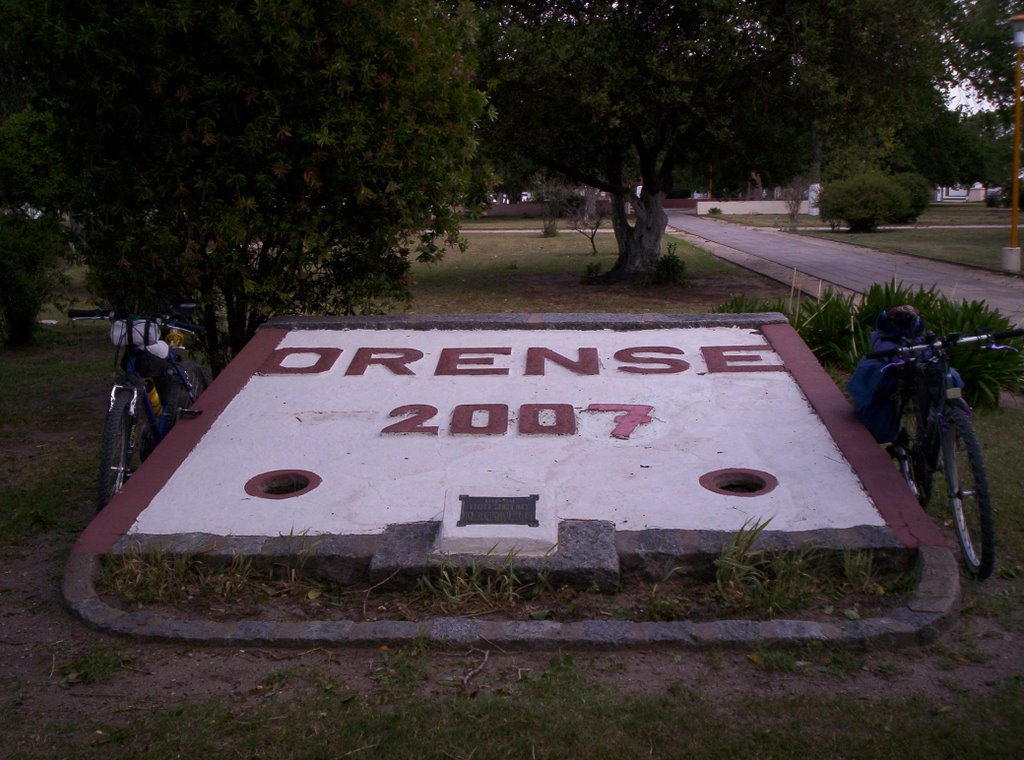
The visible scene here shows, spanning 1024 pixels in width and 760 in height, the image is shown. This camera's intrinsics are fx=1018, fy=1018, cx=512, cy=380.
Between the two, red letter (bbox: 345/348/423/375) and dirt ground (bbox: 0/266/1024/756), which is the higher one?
red letter (bbox: 345/348/423/375)

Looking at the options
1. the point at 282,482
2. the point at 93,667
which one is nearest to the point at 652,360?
the point at 282,482

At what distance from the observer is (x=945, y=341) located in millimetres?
4898

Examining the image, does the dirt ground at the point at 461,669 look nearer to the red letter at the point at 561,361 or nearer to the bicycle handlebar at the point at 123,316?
the bicycle handlebar at the point at 123,316

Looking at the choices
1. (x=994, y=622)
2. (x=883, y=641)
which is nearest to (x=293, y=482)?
(x=883, y=641)

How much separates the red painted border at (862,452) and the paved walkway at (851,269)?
4570mm

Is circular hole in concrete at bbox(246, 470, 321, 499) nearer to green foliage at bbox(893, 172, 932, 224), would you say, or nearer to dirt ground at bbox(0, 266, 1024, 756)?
dirt ground at bbox(0, 266, 1024, 756)

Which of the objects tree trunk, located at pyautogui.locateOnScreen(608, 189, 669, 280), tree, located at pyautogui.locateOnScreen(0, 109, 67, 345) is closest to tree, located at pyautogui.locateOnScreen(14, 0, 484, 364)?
tree, located at pyautogui.locateOnScreen(0, 109, 67, 345)

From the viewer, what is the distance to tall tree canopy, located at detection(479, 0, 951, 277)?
15430 mm

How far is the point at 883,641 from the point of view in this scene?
13.5 ft

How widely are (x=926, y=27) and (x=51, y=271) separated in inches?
521

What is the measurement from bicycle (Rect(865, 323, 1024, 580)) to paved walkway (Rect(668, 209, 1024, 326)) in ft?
18.5

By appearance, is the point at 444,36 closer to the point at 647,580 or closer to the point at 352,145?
the point at 352,145

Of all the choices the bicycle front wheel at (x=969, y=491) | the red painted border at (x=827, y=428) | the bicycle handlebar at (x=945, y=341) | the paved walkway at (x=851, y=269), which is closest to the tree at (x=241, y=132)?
the red painted border at (x=827, y=428)

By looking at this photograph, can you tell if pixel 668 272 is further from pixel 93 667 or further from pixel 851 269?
pixel 93 667
